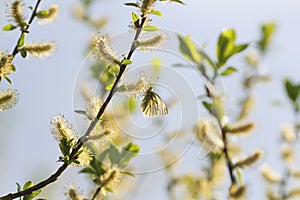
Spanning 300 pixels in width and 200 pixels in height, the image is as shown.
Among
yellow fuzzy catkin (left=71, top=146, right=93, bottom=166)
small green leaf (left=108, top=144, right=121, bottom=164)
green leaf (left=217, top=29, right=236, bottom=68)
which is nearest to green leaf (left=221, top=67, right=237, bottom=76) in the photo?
green leaf (left=217, top=29, right=236, bottom=68)

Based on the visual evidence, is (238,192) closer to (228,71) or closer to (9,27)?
(228,71)

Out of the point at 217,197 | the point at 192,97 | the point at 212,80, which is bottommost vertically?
the point at 217,197

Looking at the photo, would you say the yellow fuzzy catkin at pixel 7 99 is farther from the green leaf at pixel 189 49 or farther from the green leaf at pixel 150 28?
the green leaf at pixel 189 49

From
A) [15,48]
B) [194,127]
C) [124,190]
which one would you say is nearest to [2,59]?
[15,48]

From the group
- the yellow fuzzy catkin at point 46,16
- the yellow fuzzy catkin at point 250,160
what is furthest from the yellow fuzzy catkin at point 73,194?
the yellow fuzzy catkin at point 250,160

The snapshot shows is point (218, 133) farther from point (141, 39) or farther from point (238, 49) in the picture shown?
point (141, 39)

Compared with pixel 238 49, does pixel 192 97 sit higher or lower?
lower
